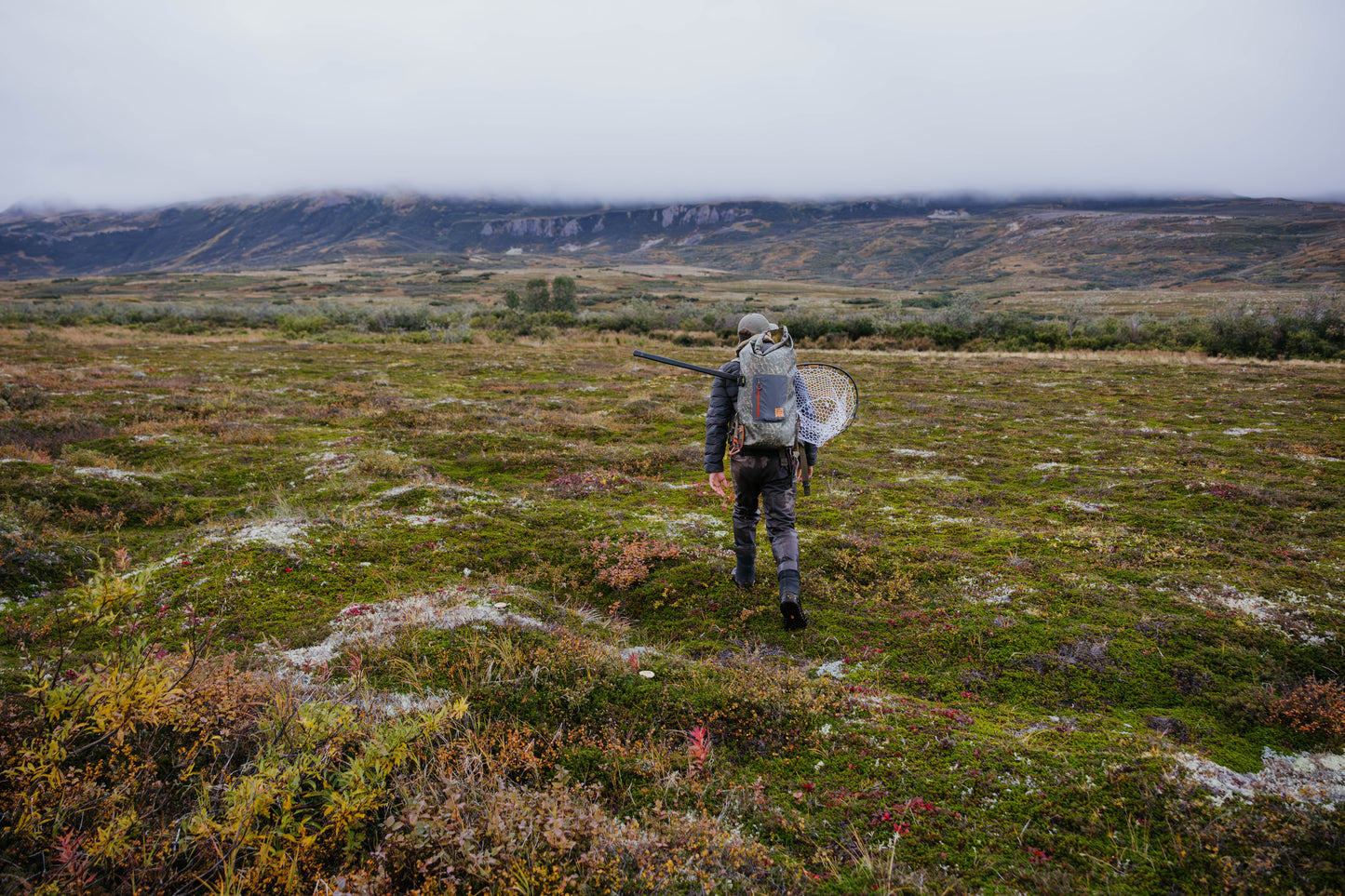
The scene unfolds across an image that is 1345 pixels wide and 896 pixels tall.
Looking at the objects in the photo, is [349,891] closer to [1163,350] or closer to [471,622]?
[471,622]

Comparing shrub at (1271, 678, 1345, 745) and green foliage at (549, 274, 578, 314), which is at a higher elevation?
green foliage at (549, 274, 578, 314)

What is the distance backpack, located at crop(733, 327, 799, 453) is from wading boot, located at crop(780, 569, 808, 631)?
1671 millimetres

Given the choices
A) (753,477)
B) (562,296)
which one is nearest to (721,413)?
(753,477)

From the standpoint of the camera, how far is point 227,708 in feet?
12.5

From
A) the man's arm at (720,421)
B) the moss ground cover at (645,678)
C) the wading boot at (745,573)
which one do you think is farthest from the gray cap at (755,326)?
the moss ground cover at (645,678)

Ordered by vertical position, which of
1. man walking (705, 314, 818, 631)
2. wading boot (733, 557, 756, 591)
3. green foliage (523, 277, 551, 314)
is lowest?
wading boot (733, 557, 756, 591)

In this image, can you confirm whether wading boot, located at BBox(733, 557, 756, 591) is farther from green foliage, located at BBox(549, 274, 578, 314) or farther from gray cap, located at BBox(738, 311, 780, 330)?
green foliage, located at BBox(549, 274, 578, 314)

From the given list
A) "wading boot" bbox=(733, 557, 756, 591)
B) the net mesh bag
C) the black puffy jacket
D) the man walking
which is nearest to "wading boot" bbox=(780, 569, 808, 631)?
the man walking

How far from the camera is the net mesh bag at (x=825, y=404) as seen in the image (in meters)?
7.84

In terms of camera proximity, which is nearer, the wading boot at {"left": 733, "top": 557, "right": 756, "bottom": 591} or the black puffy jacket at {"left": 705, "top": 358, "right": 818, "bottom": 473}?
the black puffy jacket at {"left": 705, "top": 358, "right": 818, "bottom": 473}

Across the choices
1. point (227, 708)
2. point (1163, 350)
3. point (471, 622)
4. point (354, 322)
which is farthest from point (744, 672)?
point (354, 322)

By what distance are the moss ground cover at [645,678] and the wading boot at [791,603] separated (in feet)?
0.49

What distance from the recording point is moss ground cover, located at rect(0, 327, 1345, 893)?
3205 millimetres

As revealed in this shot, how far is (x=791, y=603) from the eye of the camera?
6707 mm
